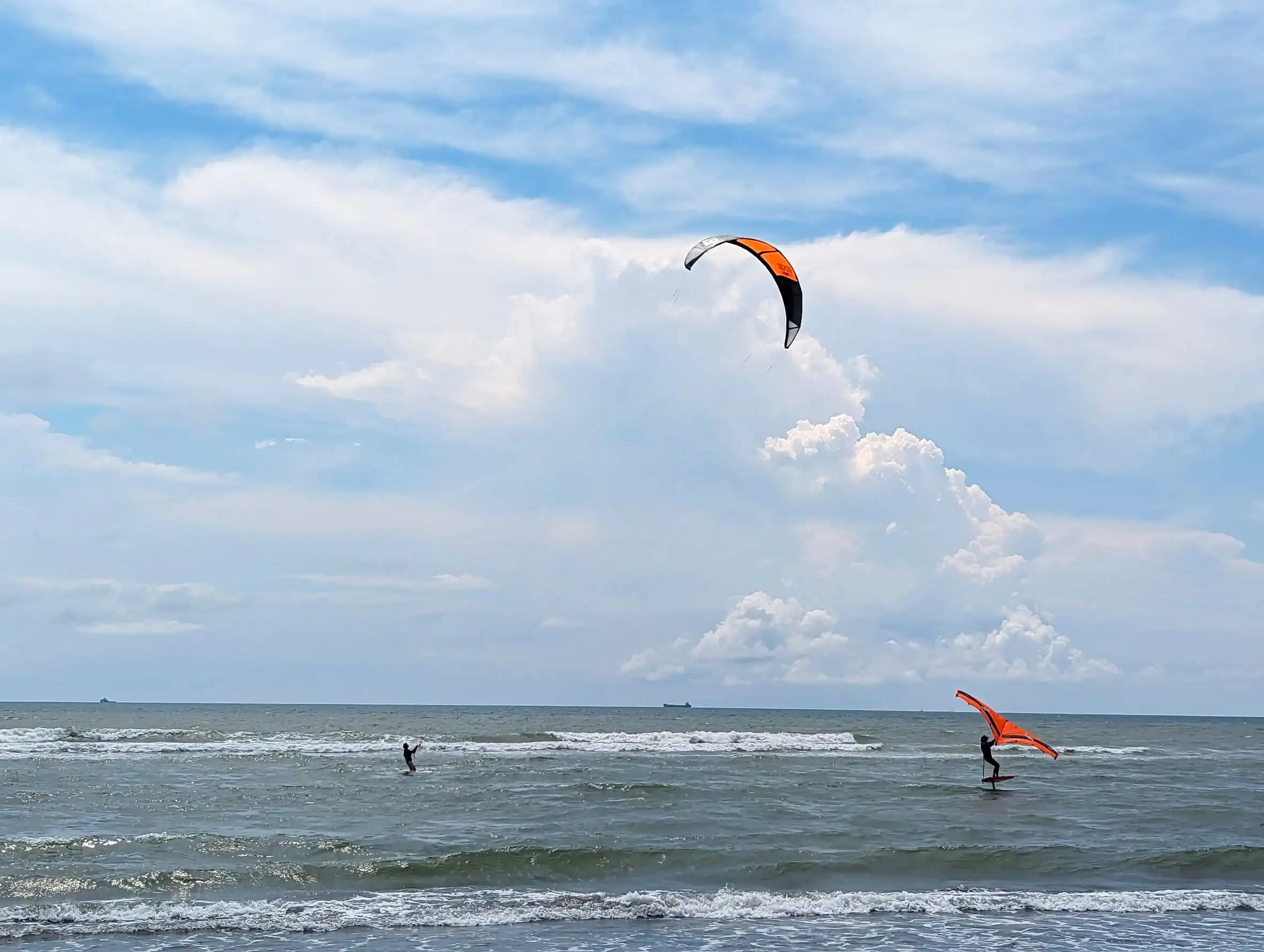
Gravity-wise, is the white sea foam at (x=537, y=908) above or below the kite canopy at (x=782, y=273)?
below

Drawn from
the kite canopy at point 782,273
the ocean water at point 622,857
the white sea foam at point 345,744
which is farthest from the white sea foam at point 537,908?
the white sea foam at point 345,744

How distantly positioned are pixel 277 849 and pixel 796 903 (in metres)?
8.94

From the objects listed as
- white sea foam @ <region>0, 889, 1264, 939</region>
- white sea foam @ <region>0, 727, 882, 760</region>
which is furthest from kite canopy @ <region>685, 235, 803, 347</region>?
white sea foam @ <region>0, 727, 882, 760</region>

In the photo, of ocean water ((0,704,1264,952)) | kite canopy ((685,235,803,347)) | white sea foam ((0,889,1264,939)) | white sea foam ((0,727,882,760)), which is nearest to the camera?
ocean water ((0,704,1264,952))

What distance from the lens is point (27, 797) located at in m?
25.5

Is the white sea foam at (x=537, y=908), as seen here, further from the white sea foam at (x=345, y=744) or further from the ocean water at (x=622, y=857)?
the white sea foam at (x=345, y=744)

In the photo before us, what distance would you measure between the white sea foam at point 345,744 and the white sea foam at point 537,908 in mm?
26530

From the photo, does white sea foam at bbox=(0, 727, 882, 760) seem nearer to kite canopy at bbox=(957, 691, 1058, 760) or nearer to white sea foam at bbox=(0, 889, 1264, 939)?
kite canopy at bbox=(957, 691, 1058, 760)

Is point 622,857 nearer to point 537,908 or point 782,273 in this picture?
point 537,908

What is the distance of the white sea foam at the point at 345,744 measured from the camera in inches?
1650

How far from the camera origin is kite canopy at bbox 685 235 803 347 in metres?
17.4

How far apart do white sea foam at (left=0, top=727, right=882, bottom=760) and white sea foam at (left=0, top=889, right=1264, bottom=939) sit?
26.5 metres

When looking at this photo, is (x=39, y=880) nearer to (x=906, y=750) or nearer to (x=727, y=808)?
(x=727, y=808)

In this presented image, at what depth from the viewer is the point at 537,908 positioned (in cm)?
1438
